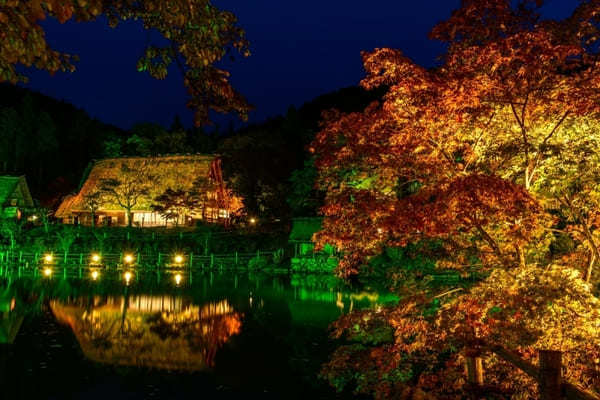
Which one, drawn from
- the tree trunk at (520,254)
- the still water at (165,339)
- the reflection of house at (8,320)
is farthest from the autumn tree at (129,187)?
the tree trunk at (520,254)

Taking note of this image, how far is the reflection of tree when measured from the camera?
38.1ft

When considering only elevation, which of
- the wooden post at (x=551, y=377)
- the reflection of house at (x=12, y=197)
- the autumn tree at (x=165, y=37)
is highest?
the reflection of house at (x=12, y=197)

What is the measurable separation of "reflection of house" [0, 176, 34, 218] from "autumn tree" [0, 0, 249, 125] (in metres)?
34.4

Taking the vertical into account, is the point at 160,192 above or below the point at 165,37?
above

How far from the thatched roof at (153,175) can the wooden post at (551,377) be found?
3183 centimetres

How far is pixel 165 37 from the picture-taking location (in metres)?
4.08

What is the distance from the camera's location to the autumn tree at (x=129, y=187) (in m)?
33.3

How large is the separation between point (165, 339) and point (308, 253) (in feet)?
49.6

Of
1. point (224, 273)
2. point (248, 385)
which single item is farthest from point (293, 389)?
point (224, 273)

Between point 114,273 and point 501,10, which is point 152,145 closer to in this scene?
point 114,273

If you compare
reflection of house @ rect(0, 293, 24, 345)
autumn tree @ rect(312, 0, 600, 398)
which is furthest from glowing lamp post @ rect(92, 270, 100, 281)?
autumn tree @ rect(312, 0, 600, 398)

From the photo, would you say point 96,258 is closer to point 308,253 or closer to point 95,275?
point 95,275

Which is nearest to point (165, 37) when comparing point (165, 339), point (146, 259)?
point (165, 339)

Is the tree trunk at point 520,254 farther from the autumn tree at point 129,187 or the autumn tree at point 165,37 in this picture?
the autumn tree at point 129,187
